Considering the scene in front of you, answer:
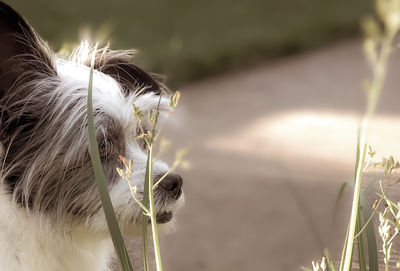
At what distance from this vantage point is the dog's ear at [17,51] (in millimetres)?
1669

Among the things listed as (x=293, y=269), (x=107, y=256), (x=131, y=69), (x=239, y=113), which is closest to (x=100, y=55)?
(x=131, y=69)

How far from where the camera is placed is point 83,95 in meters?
1.81

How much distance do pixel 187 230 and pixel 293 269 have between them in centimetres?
64

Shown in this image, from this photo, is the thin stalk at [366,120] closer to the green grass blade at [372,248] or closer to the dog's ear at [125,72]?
the green grass blade at [372,248]

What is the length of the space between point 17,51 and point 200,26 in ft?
15.3

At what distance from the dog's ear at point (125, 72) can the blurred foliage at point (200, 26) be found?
10.5 feet

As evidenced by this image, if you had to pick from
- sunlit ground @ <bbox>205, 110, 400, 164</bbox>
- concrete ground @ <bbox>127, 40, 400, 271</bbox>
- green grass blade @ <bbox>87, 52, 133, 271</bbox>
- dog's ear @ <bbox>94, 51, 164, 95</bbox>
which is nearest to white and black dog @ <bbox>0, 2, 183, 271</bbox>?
dog's ear @ <bbox>94, 51, 164, 95</bbox>

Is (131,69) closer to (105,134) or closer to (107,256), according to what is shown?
(105,134)

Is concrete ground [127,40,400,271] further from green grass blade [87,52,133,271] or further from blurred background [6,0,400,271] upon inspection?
green grass blade [87,52,133,271]

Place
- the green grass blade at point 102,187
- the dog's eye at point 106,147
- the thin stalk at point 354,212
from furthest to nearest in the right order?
the dog's eye at point 106,147
the green grass blade at point 102,187
the thin stalk at point 354,212

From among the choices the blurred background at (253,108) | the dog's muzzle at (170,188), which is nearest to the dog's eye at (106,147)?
the dog's muzzle at (170,188)

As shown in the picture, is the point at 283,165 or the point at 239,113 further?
the point at 239,113

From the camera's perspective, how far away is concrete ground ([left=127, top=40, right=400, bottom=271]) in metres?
3.39

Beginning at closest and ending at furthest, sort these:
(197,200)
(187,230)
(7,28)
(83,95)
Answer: (7,28), (83,95), (187,230), (197,200)
